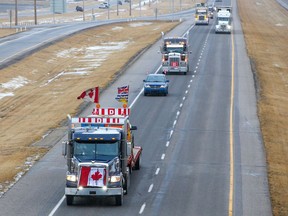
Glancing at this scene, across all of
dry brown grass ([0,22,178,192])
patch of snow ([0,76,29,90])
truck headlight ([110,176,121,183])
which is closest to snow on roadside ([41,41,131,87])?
dry brown grass ([0,22,178,192])

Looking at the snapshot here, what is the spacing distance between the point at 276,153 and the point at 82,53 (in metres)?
65.2

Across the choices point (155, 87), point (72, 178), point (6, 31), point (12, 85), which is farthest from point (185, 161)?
point (6, 31)

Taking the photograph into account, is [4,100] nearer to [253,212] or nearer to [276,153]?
[276,153]

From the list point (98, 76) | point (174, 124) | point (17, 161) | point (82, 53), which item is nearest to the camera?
point (17, 161)

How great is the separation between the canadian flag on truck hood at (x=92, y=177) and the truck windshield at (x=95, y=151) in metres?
0.68

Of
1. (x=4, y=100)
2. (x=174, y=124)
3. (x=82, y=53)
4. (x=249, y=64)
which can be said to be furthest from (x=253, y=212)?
(x=82, y=53)

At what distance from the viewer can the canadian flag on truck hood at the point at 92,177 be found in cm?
3047

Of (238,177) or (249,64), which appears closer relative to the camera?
(238,177)

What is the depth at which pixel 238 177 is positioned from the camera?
37719mm

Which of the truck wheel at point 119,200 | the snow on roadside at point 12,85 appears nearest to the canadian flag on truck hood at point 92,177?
the truck wheel at point 119,200

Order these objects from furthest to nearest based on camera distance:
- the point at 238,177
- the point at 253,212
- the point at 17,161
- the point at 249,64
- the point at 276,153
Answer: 1. the point at 249,64
2. the point at 276,153
3. the point at 17,161
4. the point at 238,177
5. the point at 253,212

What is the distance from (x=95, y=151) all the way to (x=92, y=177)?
3.78 ft

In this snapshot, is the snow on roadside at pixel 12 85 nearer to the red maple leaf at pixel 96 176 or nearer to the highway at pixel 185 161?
the highway at pixel 185 161

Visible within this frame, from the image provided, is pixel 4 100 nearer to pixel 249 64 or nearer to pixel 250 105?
pixel 250 105
